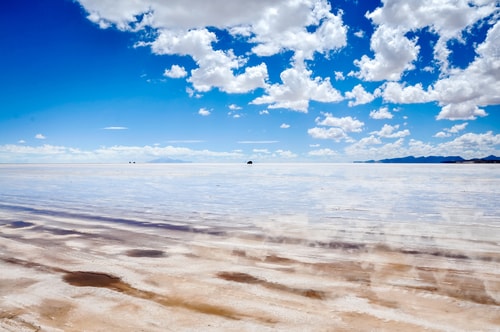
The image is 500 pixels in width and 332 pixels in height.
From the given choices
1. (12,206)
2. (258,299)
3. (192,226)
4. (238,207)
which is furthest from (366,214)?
(12,206)

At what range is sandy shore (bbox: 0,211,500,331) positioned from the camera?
185 inches

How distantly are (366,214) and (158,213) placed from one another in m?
8.58

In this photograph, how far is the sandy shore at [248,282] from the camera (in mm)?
4699

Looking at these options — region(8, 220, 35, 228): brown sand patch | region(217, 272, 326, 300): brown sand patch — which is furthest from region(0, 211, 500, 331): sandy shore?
region(8, 220, 35, 228): brown sand patch

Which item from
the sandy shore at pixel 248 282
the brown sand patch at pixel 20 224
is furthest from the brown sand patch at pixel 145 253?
the brown sand patch at pixel 20 224

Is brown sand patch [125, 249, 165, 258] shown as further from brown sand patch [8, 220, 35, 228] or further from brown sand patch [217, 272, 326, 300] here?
brown sand patch [8, 220, 35, 228]

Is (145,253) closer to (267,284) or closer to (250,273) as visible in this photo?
(250,273)

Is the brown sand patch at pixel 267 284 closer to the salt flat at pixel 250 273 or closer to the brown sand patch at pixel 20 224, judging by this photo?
the salt flat at pixel 250 273

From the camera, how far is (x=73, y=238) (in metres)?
9.99

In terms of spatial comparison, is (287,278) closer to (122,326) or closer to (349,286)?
(349,286)

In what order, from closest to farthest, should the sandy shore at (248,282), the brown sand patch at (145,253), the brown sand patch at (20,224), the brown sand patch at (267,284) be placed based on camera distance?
the sandy shore at (248,282)
the brown sand patch at (267,284)
the brown sand patch at (145,253)
the brown sand patch at (20,224)

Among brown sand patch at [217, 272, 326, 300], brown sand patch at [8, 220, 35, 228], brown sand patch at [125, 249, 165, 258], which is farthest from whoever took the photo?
brown sand patch at [8, 220, 35, 228]

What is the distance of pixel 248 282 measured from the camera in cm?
623

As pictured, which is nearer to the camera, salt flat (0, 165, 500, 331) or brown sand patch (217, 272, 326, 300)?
salt flat (0, 165, 500, 331)
